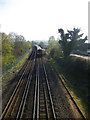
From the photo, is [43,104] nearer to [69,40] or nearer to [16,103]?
Result: [16,103]

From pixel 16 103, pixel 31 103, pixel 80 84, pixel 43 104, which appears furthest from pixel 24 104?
pixel 80 84

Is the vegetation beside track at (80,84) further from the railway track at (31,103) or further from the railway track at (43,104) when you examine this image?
the railway track at (43,104)

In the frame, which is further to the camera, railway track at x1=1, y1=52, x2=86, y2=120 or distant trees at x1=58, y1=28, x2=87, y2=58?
distant trees at x1=58, y1=28, x2=87, y2=58

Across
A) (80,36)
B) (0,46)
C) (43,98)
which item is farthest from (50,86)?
(80,36)

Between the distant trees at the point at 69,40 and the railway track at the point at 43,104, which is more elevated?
the distant trees at the point at 69,40

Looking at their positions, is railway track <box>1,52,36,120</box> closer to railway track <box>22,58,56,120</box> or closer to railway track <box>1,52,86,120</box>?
railway track <box>1,52,86,120</box>

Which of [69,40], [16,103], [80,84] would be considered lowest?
[16,103]

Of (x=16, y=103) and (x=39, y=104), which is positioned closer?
(x=39, y=104)

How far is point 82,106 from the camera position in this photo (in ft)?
58.2

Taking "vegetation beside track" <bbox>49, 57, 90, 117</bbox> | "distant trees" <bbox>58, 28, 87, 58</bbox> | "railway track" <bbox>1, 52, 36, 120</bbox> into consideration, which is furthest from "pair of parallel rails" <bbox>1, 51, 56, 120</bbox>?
"distant trees" <bbox>58, 28, 87, 58</bbox>

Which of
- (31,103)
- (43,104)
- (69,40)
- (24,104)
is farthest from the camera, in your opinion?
(69,40)

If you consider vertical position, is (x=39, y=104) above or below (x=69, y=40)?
below

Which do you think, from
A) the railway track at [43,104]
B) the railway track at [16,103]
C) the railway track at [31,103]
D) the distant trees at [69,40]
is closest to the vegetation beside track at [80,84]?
the railway track at [31,103]

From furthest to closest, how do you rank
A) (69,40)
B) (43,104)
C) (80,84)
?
(69,40)
(80,84)
(43,104)
